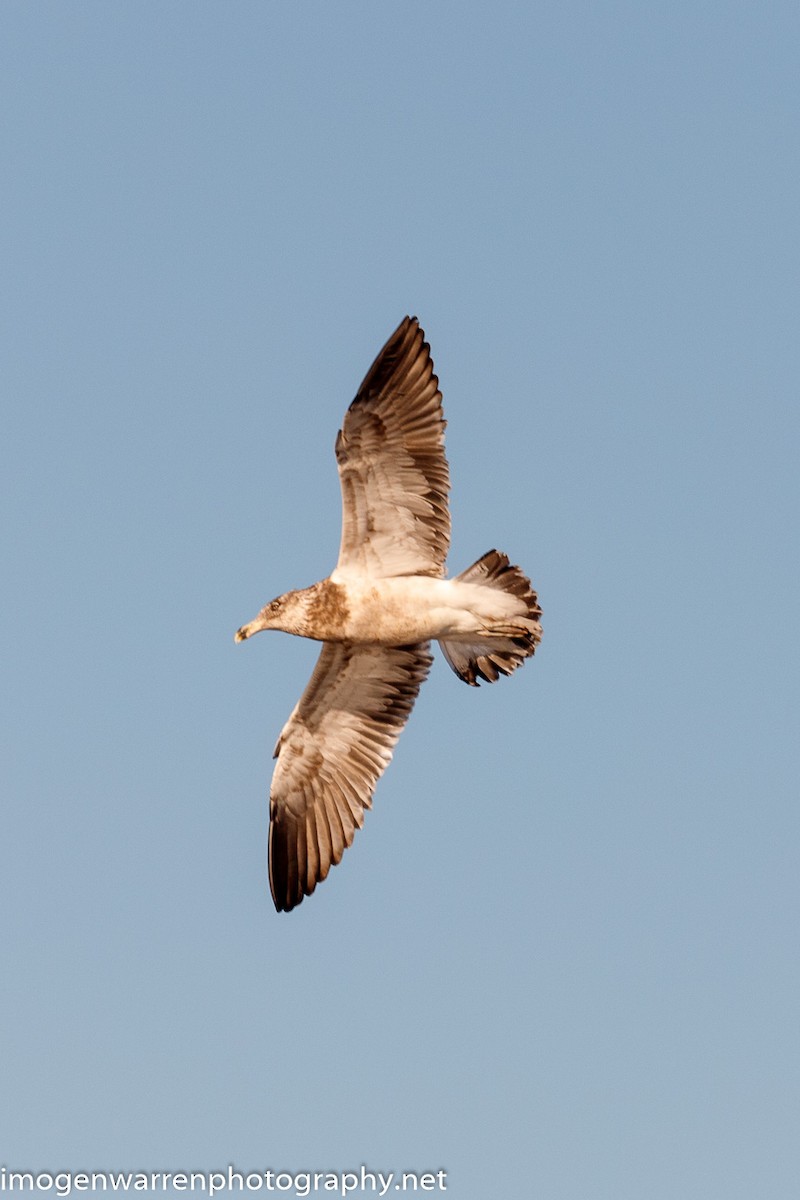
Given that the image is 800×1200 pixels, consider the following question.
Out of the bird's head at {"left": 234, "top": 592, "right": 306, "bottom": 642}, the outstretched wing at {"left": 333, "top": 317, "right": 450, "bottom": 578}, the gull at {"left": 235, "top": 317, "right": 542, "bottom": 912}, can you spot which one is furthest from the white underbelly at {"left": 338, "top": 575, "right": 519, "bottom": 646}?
the bird's head at {"left": 234, "top": 592, "right": 306, "bottom": 642}

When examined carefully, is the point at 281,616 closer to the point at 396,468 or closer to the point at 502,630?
the point at 396,468

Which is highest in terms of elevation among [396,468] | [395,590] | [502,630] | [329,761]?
[396,468]

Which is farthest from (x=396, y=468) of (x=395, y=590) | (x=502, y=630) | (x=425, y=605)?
(x=502, y=630)

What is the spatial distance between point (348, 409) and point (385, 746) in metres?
3.28

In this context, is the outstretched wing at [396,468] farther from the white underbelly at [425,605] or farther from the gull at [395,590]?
the white underbelly at [425,605]

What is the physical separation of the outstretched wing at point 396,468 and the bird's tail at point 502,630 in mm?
434

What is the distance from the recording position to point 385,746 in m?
17.0

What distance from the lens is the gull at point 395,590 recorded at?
15.2 m

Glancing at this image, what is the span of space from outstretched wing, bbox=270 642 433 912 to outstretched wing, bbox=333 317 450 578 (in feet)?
4.20

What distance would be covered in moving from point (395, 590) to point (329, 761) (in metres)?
2.19

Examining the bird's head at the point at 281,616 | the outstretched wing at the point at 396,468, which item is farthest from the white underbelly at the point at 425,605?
the bird's head at the point at 281,616

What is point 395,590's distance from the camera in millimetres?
15594

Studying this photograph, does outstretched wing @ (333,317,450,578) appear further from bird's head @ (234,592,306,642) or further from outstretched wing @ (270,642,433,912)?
outstretched wing @ (270,642,433,912)

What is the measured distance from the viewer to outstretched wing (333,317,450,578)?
15.2 m
